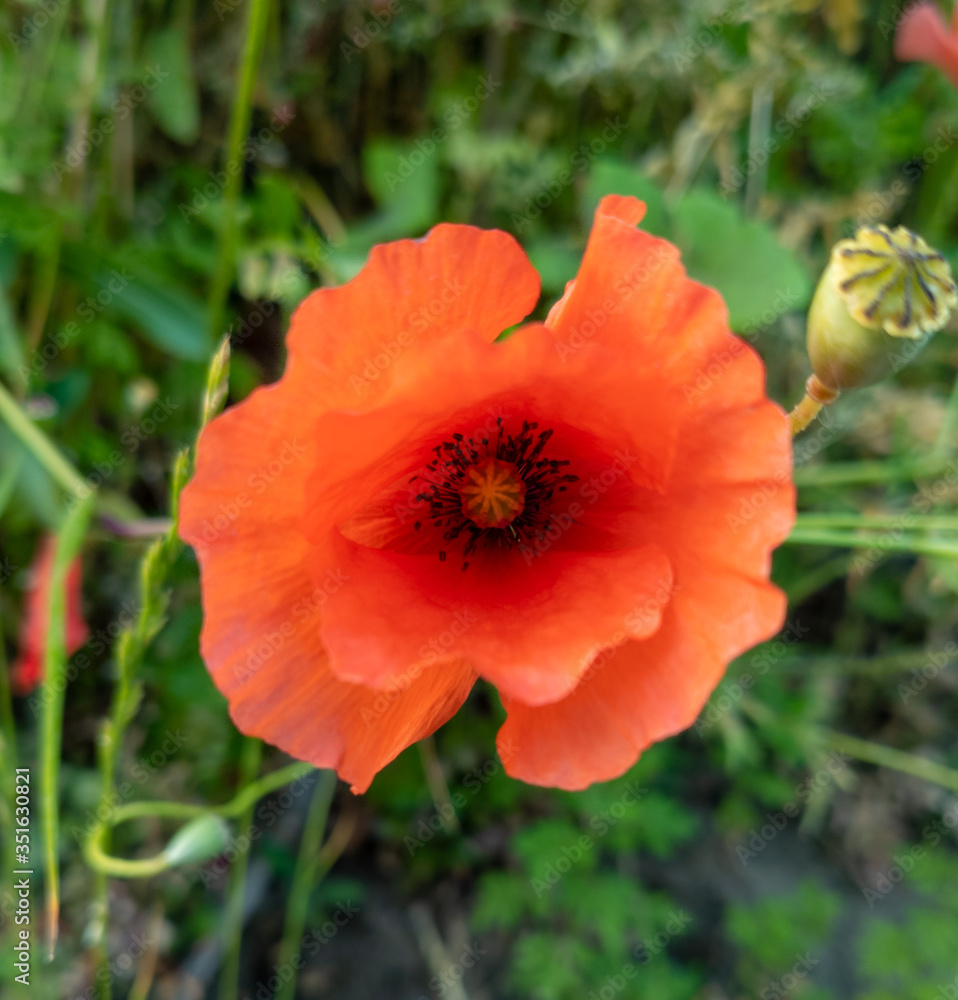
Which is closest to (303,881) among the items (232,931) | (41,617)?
(232,931)

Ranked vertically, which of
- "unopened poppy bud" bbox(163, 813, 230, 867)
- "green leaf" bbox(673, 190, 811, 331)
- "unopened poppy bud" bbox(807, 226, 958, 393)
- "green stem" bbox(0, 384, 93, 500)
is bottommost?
"unopened poppy bud" bbox(163, 813, 230, 867)

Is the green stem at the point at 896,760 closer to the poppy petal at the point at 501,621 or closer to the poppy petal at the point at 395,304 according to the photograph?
the poppy petal at the point at 501,621

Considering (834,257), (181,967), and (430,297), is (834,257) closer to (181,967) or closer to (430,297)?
(430,297)

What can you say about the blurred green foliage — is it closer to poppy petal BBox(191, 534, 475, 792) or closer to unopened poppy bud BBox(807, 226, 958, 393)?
unopened poppy bud BBox(807, 226, 958, 393)

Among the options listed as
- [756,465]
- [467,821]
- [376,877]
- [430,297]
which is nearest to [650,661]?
[756,465]

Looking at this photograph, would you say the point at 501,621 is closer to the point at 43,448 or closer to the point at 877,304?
the point at 877,304

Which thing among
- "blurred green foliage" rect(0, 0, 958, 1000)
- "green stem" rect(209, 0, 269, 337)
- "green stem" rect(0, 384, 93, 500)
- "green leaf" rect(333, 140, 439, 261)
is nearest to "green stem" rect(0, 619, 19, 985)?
"blurred green foliage" rect(0, 0, 958, 1000)
